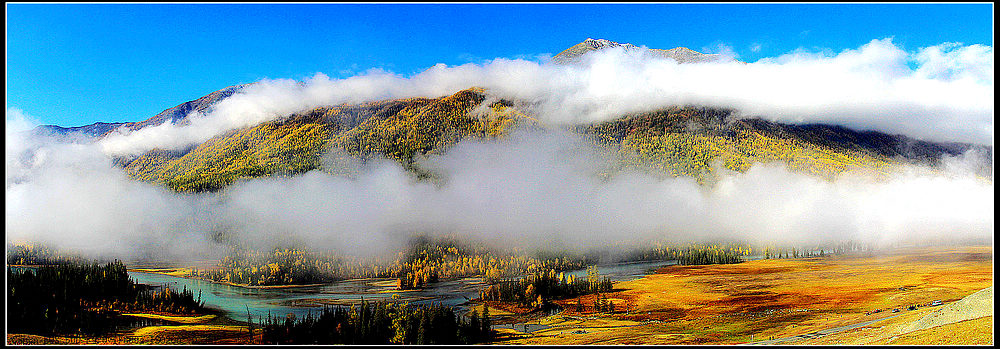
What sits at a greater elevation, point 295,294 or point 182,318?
point 295,294

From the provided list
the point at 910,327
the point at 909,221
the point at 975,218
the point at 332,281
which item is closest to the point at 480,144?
the point at 332,281

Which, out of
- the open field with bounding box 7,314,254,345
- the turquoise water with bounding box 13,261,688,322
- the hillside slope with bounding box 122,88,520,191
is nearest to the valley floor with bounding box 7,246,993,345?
the open field with bounding box 7,314,254,345

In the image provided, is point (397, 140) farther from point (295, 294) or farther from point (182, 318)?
point (182, 318)

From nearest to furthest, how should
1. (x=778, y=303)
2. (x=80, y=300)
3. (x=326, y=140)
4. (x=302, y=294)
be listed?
(x=80, y=300), (x=778, y=303), (x=302, y=294), (x=326, y=140)

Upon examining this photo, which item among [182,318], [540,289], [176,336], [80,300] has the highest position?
[80,300]

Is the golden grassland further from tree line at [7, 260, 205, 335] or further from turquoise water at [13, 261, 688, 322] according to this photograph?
turquoise water at [13, 261, 688, 322]

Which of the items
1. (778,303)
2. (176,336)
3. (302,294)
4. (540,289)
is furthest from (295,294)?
(778,303)
